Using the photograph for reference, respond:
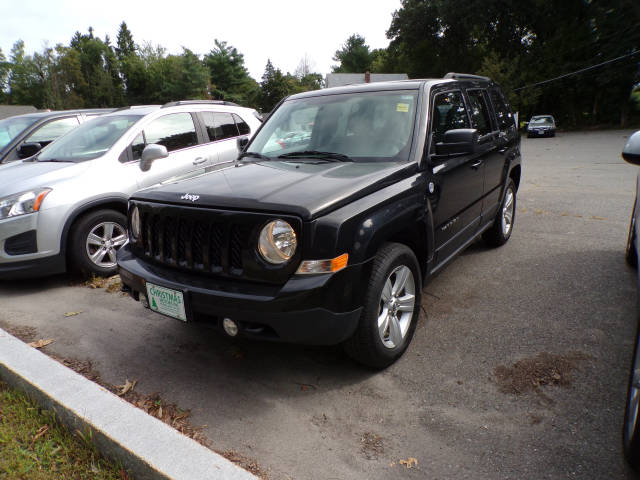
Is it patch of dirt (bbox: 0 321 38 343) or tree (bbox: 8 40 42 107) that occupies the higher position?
tree (bbox: 8 40 42 107)

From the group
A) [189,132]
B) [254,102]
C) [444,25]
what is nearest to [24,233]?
[189,132]

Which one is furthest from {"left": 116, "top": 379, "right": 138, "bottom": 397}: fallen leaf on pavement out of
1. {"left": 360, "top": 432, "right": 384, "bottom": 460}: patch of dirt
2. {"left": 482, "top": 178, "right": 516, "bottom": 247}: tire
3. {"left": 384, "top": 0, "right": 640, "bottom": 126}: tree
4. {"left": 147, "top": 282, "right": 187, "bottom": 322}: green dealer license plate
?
{"left": 384, "top": 0, "right": 640, "bottom": 126}: tree

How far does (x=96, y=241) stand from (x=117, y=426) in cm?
316

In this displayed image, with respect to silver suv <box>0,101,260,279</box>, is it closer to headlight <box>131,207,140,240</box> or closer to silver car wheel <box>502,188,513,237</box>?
headlight <box>131,207,140,240</box>

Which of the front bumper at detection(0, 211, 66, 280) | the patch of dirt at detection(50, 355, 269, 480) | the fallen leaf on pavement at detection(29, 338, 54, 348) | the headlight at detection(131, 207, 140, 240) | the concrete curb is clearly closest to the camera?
the concrete curb

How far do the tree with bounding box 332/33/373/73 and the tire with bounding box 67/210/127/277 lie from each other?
85549mm

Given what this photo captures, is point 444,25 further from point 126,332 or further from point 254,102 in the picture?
point 126,332

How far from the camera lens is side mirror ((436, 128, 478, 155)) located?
3392 millimetres

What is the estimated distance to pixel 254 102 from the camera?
51.2 m

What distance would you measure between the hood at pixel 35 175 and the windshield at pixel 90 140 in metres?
0.22

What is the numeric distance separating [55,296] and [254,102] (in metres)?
49.2

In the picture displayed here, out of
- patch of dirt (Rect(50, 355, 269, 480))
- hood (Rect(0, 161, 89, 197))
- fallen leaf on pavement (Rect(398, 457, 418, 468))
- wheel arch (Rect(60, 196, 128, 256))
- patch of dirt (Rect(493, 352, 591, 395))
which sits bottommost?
fallen leaf on pavement (Rect(398, 457, 418, 468))

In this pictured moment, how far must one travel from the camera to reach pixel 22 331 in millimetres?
3984

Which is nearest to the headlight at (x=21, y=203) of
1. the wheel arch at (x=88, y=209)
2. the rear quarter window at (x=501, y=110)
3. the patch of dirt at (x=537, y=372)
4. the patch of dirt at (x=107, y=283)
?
the wheel arch at (x=88, y=209)
